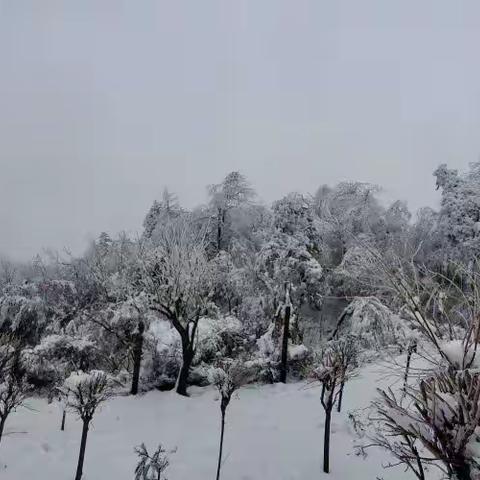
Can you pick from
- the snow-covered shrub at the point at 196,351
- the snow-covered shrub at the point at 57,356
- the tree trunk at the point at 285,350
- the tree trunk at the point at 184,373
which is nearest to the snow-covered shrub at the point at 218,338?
the snow-covered shrub at the point at 196,351

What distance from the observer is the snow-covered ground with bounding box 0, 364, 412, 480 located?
39.0 ft

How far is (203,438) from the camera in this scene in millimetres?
14141

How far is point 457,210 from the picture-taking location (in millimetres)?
23000

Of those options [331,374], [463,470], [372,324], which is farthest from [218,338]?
[463,470]

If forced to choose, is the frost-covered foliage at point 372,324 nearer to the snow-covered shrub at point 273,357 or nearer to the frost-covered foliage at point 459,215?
the snow-covered shrub at point 273,357

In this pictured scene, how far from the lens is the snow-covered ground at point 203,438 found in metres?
11.9

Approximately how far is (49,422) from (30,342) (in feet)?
41.4

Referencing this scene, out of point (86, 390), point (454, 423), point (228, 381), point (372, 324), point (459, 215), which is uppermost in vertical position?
point (459, 215)

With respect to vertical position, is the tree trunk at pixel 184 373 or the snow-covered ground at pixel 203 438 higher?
the tree trunk at pixel 184 373

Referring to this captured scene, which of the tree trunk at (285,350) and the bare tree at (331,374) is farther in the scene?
the tree trunk at (285,350)

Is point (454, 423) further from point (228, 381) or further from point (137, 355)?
point (137, 355)

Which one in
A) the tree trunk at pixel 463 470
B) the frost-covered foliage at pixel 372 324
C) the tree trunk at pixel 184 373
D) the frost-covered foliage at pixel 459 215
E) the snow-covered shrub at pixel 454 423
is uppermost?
the frost-covered foliage at pixel 459 215

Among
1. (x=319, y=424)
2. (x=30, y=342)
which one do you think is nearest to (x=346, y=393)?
(x=319, y=424)

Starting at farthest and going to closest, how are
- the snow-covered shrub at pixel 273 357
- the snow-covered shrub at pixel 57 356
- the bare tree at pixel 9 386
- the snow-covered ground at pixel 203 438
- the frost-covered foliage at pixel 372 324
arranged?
the snow-covered shrub at pixel 273 357 < the snow-covered shrub at pixel 57 356 < the frost-covered foliage at pixel 372 324 < the snow-covered ground at pixel 203 438 < the bare tree at pixel 9 386
